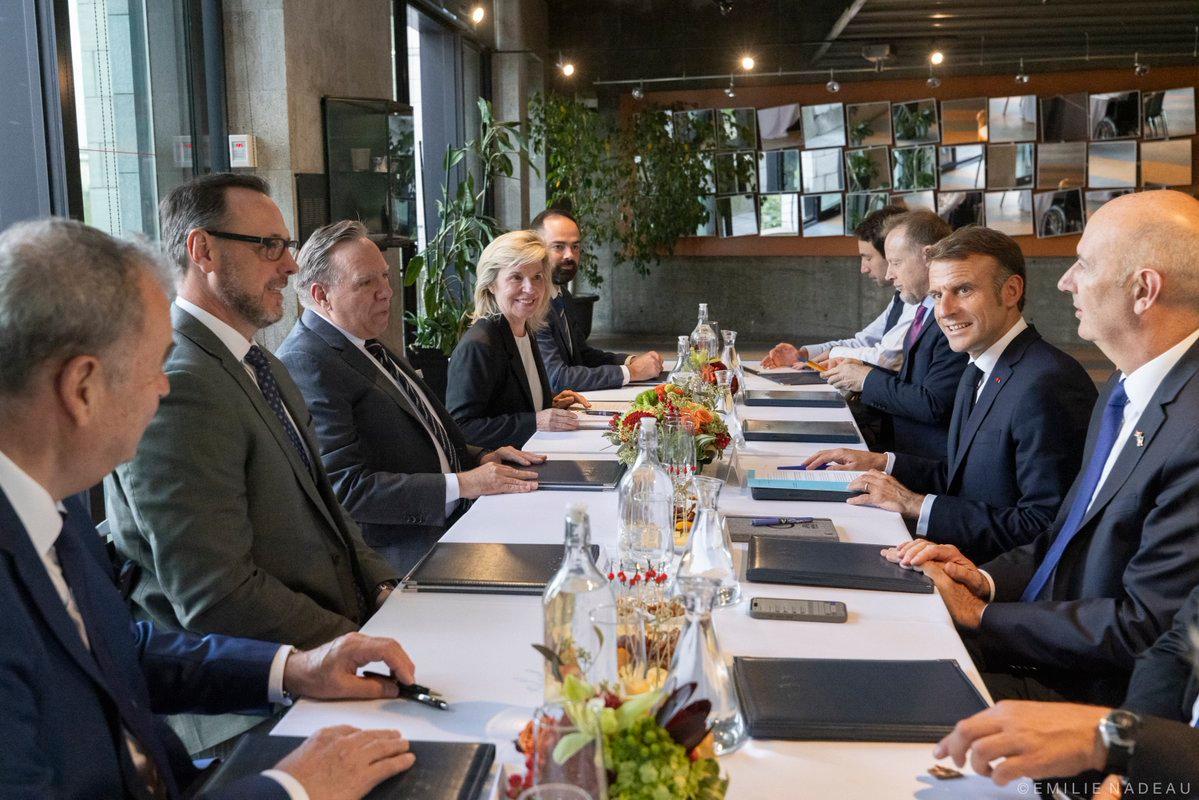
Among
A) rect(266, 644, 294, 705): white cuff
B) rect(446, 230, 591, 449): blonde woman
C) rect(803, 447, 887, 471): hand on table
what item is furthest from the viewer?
rect(446, 230, 591, 449): blonde woman

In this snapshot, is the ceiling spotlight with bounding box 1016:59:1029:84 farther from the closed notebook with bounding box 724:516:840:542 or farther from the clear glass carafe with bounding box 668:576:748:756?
the clear glass carafe with bounding box 668:576:748:756

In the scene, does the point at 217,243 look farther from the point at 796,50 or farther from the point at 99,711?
the point at 796,50

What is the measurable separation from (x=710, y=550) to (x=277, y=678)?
0.79 metres

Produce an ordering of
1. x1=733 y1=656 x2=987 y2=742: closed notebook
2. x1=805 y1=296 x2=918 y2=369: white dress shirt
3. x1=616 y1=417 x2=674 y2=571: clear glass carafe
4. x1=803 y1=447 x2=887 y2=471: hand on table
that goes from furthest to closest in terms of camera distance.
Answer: x1=805 y1=296 x2=918 y2=369: white dress shirt
x1=803 y1=447 x2=887 y2=471: hand on table
x1=616 y1=417 x2=674 y2=571: clear glass carafe
x1=733 y1=656 x2=987 y2=742: closed notebook

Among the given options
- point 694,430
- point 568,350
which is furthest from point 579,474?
point 568,350

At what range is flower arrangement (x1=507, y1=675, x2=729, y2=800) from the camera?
979mm

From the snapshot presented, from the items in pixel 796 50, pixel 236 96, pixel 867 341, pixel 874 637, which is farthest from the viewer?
pixel 796 50

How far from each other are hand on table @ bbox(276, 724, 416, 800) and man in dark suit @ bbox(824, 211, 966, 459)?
146 inches

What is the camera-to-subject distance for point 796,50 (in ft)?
38.8

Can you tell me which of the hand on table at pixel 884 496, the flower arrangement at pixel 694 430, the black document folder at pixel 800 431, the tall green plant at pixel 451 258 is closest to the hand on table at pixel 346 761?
the flower arrangement at pixel 694 430

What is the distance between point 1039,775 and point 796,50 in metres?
11.5

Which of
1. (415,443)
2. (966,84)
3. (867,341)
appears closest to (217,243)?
(415,443)

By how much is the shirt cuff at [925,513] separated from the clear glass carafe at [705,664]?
1652 mm

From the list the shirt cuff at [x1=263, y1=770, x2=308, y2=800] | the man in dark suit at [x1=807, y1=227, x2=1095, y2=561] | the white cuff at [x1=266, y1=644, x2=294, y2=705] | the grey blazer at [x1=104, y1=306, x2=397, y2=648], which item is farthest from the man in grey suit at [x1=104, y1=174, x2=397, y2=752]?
the man in dark suit at [x1=807, y1=227, x2=1095, y2=561]
